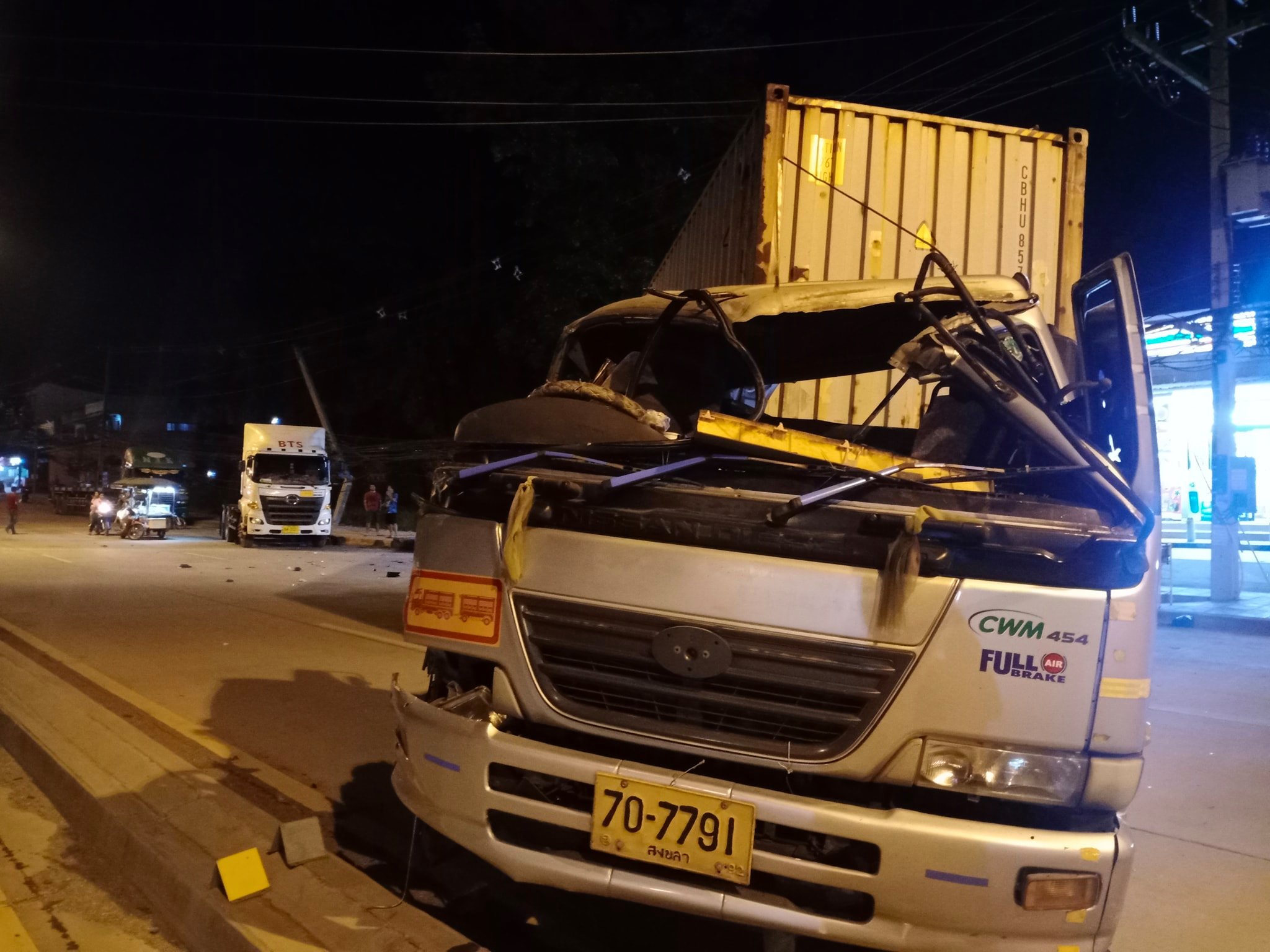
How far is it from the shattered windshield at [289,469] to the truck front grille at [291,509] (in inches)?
16.4

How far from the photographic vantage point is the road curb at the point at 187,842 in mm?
2818

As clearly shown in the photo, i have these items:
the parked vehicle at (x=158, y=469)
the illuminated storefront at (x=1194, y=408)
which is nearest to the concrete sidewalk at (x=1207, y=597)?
the illuminated storefront at (x=1194, y=408)

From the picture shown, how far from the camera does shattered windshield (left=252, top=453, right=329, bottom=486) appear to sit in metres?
22.2

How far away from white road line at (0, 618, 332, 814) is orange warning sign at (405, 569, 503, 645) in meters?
1.76

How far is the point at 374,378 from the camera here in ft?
95.3

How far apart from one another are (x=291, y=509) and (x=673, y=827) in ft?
72.2

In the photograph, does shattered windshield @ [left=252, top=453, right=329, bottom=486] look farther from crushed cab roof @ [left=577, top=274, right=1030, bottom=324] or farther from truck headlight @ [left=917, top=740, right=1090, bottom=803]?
truck headlight @ [left=917, top=740, right=1090, bottom=803]

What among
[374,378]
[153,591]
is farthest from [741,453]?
[374,378]

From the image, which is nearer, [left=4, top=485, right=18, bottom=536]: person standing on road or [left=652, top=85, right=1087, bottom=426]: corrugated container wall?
[left=652, top=85, right=1087, bottom=426]: corrugated container wall

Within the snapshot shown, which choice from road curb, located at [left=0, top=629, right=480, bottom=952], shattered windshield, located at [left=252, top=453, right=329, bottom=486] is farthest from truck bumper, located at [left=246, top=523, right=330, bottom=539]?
road curb, located at [left=0, top=629, right=480, bottom=952]

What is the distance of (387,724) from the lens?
558 centimetres

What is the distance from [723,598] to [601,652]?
405 millimetres

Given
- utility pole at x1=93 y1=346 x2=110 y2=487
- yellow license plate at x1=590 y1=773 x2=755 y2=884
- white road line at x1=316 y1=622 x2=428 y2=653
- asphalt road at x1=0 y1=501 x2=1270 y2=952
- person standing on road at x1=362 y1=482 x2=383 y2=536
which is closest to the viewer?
yellow license plate at x1=590 y1=773 x2=755 y2=884

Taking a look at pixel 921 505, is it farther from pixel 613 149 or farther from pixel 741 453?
pixel 613 149
